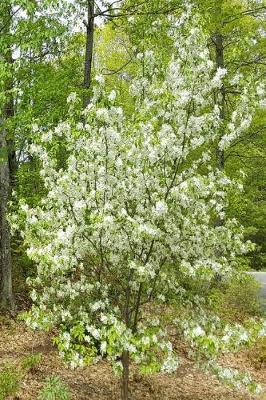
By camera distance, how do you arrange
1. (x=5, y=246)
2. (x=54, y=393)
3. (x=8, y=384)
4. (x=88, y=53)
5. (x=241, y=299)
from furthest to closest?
(x=241, y=299)
(x=5, y=246)
(x=88, y=53)
(x=8, y=384)
(x=54, y=393)

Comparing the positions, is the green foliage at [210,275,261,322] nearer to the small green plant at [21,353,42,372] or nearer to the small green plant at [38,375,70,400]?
the small green plant at [21,353,42,372]

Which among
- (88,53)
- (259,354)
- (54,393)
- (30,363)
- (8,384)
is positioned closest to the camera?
(54,393)

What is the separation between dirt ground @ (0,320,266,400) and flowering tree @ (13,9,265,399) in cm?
165

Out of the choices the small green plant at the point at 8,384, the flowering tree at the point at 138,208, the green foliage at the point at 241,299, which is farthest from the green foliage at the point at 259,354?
the small green plant at the point at 8,384

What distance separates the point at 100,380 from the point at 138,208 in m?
3.86

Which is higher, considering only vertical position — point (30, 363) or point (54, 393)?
point (54, 393)

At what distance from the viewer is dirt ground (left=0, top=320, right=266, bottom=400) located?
751 cm

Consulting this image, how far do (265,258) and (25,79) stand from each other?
1654 cm

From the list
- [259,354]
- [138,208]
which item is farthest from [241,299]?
[138,208]

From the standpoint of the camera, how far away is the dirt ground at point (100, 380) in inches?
296

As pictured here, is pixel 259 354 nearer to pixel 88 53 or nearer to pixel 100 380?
pixel 100 380

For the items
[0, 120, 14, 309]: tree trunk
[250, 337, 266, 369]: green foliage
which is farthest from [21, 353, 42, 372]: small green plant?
[250, 337, 266, 369]: green foliage

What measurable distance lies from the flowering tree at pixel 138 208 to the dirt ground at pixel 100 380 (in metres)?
1.65

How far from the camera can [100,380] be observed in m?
8.10
